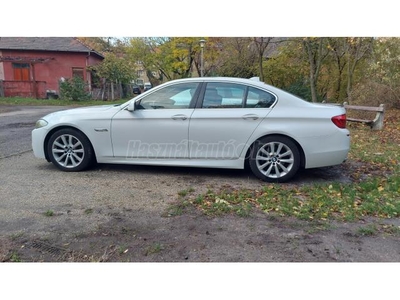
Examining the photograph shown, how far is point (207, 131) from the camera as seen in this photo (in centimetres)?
426

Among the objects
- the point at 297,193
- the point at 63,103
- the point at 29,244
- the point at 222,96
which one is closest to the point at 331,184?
the point at 297,193

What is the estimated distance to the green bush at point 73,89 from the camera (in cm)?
2100

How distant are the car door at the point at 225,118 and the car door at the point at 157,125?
0.19 m

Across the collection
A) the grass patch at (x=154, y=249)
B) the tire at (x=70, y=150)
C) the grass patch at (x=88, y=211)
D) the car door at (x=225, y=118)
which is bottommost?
the grass patch at (x=154, y=249)

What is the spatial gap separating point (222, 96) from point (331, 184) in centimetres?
207

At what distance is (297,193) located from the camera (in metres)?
3.85

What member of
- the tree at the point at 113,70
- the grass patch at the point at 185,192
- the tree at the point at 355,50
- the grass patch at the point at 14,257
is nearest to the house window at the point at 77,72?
the tree at the point at 113,70

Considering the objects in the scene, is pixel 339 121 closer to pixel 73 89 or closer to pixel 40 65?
pixel 73 89

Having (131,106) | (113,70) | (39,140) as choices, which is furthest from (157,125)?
(113,70)

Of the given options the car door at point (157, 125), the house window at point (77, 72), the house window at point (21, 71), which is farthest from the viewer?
the house window at point (77, 72)

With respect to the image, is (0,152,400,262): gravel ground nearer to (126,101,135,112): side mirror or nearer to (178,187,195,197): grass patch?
(178,187,195,197): grass patch

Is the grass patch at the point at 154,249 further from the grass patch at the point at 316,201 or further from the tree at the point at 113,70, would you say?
the tree at the point at 113,70

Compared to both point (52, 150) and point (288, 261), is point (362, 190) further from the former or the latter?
point (52, 150)

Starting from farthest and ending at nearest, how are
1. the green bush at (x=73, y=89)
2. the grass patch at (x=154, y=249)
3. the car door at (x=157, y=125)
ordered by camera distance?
the green bush at (x=73, y=89), the car door at (x=157, y=125), the grass patch at (x=154, y=249)
